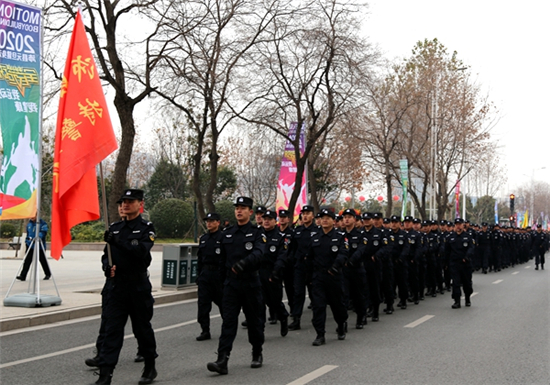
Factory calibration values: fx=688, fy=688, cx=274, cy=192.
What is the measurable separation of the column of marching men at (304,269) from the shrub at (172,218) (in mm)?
23316

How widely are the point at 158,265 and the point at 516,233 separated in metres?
20.4

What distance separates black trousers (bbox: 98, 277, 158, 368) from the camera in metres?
7.01

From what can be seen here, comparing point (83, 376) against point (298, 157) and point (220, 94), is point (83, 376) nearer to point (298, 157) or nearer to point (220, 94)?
point (220, 94)

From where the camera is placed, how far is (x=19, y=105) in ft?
41.3

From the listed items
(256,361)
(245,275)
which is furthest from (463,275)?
(245,275)

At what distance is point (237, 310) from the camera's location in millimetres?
7930

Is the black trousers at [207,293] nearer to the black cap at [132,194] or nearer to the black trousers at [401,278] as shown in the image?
the black cap at [132,194]

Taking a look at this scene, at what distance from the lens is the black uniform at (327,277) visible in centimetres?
976

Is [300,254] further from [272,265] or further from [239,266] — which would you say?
[239,266]

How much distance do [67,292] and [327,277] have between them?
765 centimetres

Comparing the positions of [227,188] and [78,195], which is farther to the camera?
[227,188]

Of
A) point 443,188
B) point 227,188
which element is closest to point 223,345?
point 443,188

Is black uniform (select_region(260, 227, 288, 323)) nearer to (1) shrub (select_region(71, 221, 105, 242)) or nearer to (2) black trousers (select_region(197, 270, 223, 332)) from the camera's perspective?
(2) black trousers (select_region(197, 270, 223, 332))

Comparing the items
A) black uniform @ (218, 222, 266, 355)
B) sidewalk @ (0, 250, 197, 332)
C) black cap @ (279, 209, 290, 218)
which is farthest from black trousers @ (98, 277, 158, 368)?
black cap @ (279, 209, 290, 218)
